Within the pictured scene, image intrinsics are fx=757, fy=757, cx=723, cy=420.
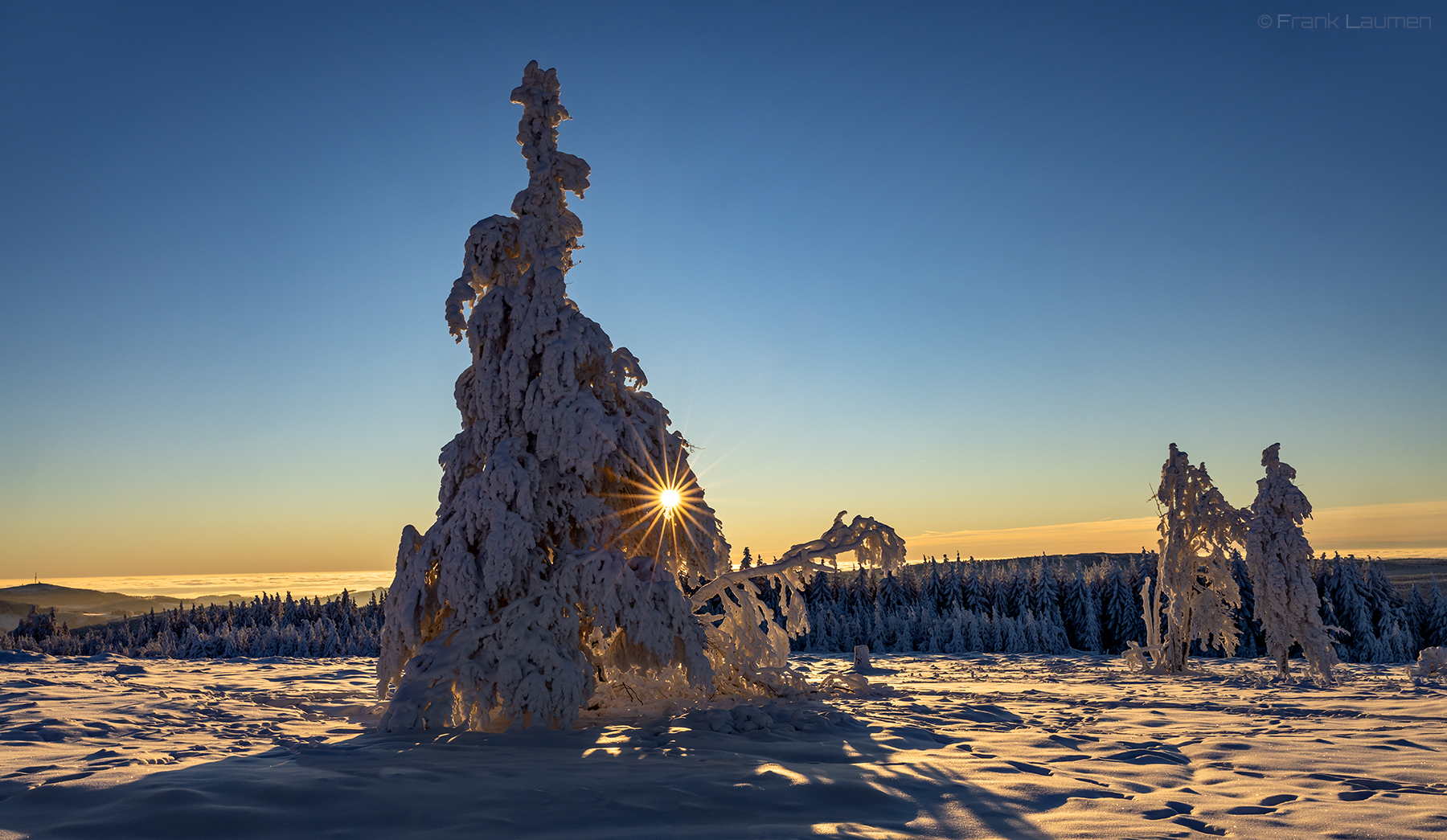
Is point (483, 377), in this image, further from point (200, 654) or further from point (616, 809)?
point (200, 654)

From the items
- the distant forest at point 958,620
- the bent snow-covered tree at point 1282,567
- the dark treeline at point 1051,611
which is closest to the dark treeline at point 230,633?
the distant forest at point 958,620

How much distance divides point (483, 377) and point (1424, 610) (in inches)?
3380

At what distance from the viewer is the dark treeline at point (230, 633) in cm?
6084

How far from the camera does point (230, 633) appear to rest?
2581 inches

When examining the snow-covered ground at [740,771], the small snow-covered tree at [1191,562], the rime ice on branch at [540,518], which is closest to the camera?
the snow-covered ground at [740,771]

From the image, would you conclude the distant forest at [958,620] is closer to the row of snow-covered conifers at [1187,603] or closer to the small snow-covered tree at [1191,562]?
the row of snow-covered conifers at [1187,603]

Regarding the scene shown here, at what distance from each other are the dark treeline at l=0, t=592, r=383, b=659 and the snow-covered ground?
40814 mm

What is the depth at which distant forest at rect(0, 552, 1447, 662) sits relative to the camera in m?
62.9

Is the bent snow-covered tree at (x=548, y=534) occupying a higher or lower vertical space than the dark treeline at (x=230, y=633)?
higher

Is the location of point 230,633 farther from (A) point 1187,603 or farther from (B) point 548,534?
(A) point 1187,603

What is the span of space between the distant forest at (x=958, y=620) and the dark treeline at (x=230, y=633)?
200mm

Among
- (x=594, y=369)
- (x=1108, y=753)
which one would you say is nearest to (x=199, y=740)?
(x=594, y=369)

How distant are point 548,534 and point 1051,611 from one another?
75.5 metres

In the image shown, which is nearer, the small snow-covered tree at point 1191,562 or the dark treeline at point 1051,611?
the small snow-covered tree at point 1191,562
